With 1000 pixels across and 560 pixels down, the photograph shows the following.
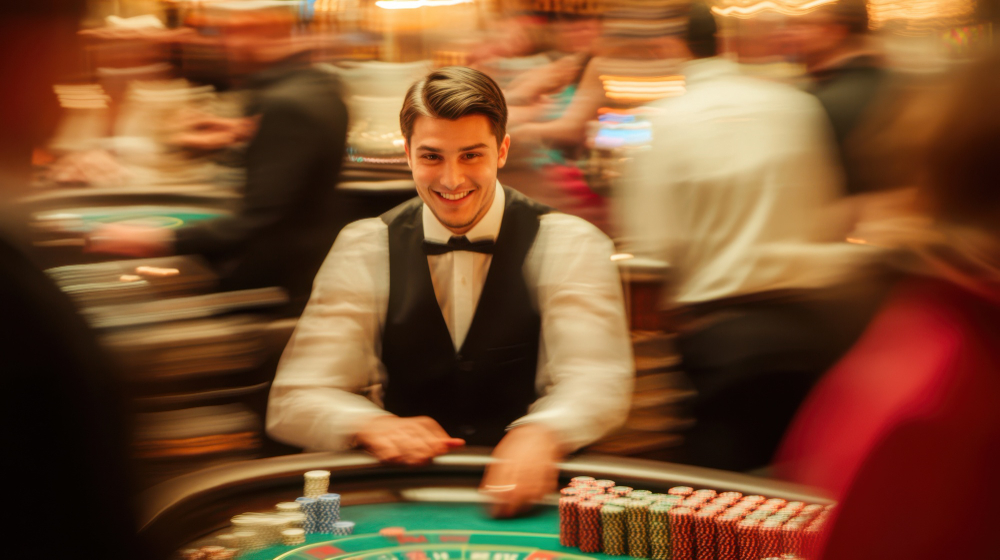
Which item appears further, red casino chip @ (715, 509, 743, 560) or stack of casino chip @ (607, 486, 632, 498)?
stack of casino chip @ (607, 486, 632, 498)

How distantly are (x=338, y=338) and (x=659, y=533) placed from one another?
1.08 m

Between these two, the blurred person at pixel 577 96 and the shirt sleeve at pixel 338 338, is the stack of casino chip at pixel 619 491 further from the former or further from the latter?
the blurred person at pixel 577 96

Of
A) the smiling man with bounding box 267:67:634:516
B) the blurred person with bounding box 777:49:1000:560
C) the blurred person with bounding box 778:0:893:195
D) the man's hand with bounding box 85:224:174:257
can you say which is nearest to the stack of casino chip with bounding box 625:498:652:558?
the blurred person with bounding box 777:49:1000:560

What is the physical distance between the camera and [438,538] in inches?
58.9

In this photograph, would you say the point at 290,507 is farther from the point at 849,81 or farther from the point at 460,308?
the point at 849,81

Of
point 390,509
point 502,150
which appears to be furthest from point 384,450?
point 502,150

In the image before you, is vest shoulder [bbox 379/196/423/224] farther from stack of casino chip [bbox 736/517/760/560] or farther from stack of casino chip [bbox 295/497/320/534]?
stack of casino chip [bbox 736/517/760/560]

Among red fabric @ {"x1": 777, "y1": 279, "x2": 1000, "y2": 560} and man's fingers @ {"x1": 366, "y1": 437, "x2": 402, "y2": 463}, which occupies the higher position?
red fabric @ {"x1": 777, "y1": 279, "x2": 1000, "y2": 560}

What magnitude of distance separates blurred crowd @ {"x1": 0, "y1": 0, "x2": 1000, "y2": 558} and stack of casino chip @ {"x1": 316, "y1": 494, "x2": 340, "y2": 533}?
1.12ft

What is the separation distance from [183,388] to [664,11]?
174 centimetres

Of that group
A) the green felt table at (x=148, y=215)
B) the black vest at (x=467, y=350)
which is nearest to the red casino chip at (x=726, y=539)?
the black vest at (x=467, y=350)

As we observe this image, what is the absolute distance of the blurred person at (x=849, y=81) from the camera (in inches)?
92.7

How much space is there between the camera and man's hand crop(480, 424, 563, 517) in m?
1.62

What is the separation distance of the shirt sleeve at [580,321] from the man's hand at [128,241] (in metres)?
1.15
